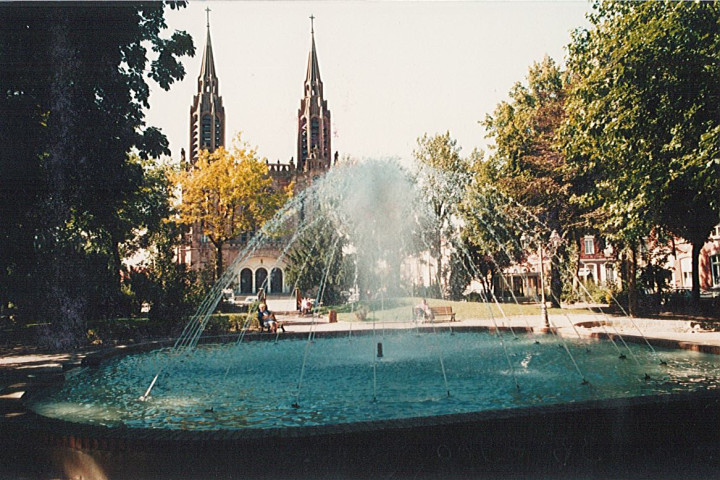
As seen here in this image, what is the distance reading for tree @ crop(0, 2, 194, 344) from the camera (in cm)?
1213

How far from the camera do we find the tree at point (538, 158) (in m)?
31.2

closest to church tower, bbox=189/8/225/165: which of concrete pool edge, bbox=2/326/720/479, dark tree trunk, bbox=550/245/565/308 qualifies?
dark tree trunk, bbox=550/245/565/308

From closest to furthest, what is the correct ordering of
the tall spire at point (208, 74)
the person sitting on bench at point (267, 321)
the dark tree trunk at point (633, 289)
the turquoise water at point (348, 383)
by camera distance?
1. the turquoise water at point (348, 383)
2. the person sitting on bench at point (267, 321)
3. the dark tree trunk at point (633, 289)
4. the tall spire at point (208, 74)

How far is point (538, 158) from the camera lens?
104ft

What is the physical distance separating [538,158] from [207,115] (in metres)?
52.7

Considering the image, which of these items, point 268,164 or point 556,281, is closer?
point 556,281

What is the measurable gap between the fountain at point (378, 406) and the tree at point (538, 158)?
1528 centimetres

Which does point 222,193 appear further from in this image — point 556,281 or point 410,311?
point 556,281

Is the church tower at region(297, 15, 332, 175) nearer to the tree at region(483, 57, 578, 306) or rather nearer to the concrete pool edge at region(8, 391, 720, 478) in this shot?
the tree at region(483, 57, 578, 306)

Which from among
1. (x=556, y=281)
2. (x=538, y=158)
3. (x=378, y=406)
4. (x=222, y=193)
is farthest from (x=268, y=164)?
(x=378, y=406)

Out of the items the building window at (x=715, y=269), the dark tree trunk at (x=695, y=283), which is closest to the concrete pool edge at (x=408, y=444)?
the dark tree trunk at (x=695, y=283)

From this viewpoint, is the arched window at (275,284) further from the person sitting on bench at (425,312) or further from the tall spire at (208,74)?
the person sitting on bench at (425,312)

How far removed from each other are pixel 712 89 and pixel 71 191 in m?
17.4

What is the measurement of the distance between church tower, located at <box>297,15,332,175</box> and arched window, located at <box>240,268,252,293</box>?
15975mm
